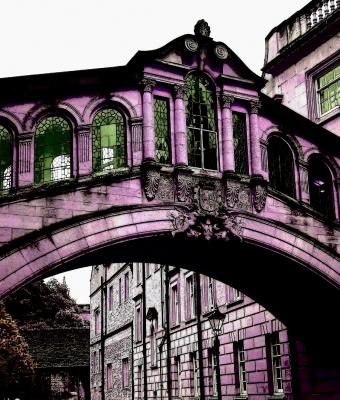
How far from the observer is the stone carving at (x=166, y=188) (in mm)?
16906

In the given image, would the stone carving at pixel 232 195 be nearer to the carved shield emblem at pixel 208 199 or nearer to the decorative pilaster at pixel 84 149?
the carved shield emblem at pixel 208 199

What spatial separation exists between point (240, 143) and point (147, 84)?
2.90 m

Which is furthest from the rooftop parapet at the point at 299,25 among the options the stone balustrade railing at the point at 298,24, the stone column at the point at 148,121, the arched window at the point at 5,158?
the arched window at the point at 5,158

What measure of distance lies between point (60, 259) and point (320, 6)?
13432 millimetres

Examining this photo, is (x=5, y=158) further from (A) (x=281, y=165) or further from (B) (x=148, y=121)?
(A) (x=281, y=165)

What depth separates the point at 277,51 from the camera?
26.3m

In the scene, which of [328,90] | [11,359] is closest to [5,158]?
[328,90]

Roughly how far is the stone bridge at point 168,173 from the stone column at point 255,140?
0.04 m

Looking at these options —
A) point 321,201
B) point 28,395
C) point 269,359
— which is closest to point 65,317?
point 28,395

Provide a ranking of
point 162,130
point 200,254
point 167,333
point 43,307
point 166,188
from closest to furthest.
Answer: point 166,188, point 162,130, point 200,254, point 167,333, point 43,307

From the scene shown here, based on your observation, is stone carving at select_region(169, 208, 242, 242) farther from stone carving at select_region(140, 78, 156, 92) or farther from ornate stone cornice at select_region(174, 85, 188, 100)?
stone carving at select_region(140, 78, 156, 92)

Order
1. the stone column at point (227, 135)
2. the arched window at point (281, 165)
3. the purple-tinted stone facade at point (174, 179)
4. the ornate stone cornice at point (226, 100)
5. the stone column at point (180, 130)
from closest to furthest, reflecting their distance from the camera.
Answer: the purple-tinted stone facade at point (174, 179)
the stone column at point (180, 130)
the stone column at point (227, 135)
the ornate stone cornice at point (226, 100)
the arched window at point (281, 165)

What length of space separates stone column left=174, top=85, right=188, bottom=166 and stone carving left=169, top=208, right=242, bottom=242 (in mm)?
1229

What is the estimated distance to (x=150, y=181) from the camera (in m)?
16.7
